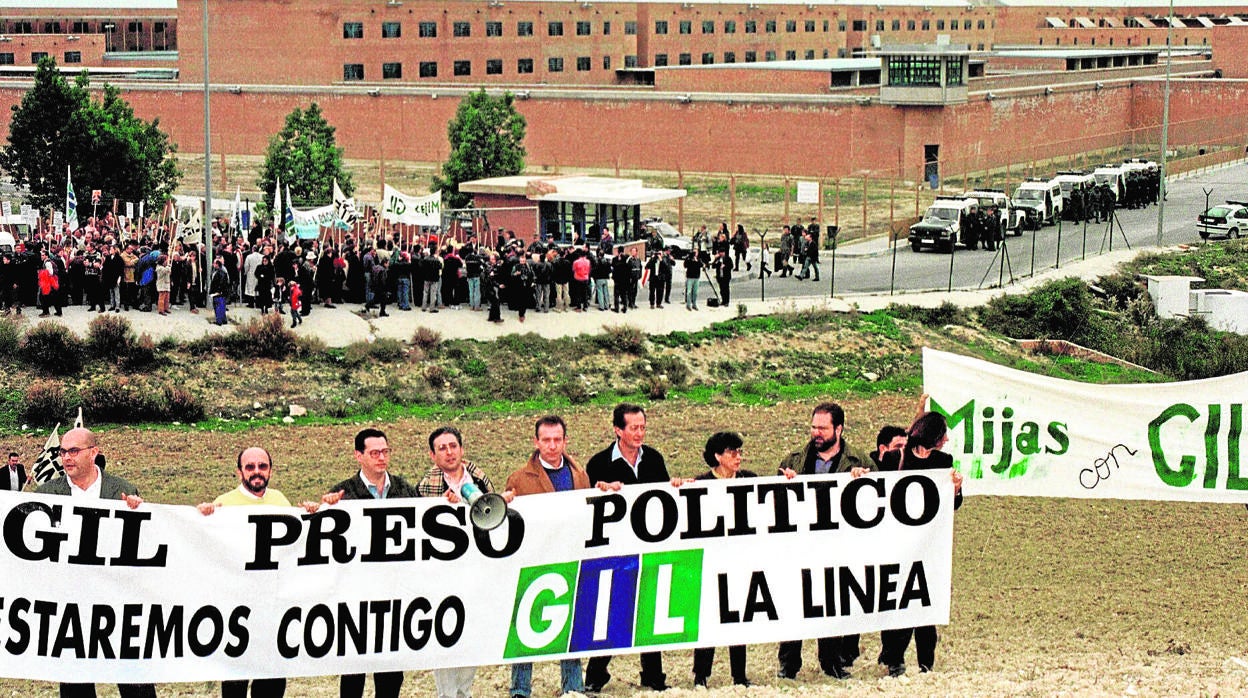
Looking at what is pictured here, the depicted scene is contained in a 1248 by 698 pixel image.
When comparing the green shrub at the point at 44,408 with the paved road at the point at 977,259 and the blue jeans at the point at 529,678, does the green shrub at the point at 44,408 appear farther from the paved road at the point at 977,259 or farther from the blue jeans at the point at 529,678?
the blue jeans at the point at 529,678

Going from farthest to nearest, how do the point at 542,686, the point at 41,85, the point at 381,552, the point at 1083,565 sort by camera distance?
the point at 41,85 < the point at 1083,565 < the point at 542,686 < the point at 381,552

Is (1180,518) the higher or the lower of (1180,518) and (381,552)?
the lower

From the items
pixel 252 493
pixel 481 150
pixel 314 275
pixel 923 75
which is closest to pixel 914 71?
pixel 923 75

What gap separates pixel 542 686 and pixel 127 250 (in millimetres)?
18660

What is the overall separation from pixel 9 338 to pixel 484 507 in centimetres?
1845

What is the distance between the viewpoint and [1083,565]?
15.4 meters

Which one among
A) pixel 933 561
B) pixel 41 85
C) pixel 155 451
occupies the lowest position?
pixel 155 451

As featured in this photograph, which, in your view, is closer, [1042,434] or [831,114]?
[1042,434]

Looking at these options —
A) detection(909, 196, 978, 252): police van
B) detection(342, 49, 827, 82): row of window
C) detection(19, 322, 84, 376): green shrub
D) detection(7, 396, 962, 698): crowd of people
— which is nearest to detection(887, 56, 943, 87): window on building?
detection(909, 196, 978, 252): police van

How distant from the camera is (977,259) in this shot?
42500 millimetres

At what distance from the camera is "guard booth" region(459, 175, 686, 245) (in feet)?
122

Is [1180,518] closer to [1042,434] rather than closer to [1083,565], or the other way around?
[1083,565]

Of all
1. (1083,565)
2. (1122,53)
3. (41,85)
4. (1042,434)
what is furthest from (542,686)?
(1122,53)

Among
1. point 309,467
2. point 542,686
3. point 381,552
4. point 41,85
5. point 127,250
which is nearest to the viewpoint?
point 381,552
